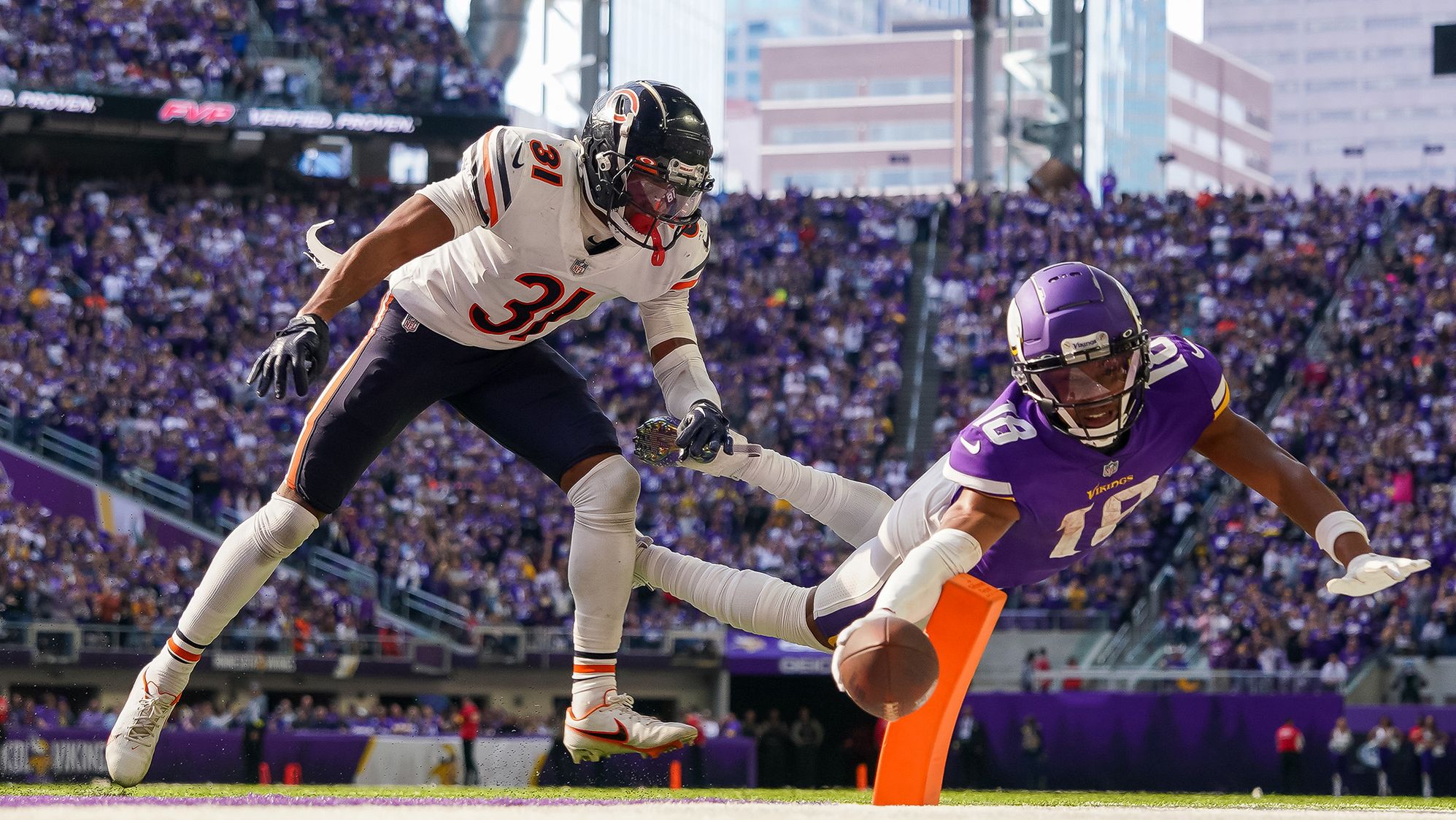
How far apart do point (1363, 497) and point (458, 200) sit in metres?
16.2

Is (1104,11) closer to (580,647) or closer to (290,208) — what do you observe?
(290,208)

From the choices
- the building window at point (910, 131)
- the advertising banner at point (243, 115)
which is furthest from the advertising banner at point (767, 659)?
the building window at point (910, 131)

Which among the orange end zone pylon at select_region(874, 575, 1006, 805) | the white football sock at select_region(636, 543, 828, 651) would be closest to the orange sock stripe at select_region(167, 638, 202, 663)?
the white football sock at select_region(636, 543, 828, 651)

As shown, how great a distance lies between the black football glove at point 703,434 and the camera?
21.8 ft

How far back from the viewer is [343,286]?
617 centimetres

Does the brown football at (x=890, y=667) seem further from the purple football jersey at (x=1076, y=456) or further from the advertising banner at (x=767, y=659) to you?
the advertising banner at (x=767, y=659)

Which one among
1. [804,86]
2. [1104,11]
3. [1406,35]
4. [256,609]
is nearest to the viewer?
[256,609]

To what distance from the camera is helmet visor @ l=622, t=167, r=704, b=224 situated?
6.45 meters

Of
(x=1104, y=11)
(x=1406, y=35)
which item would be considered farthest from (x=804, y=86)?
(x=1406, y=35)

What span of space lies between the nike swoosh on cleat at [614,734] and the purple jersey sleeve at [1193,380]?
2.47 metres

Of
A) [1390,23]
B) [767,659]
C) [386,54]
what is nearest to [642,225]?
[767,659]

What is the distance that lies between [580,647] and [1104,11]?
86.7 metres

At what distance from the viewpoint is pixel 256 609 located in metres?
18.4

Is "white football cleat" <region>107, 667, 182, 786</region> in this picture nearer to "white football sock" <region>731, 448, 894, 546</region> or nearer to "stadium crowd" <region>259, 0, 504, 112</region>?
"white football sock" <region>731, 448, 894, 546</region>
